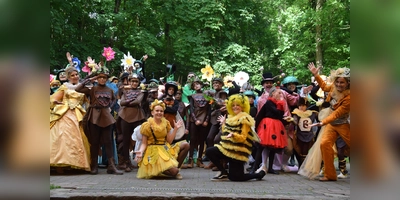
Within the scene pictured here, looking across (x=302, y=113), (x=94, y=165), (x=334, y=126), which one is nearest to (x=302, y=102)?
(x=302, y=113)

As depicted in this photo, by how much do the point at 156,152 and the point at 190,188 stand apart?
1.71 m

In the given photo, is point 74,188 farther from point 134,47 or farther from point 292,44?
point 292,44

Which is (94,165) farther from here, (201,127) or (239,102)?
(239,102)

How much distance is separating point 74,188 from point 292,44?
21.8 m

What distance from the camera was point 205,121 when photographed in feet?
36.9

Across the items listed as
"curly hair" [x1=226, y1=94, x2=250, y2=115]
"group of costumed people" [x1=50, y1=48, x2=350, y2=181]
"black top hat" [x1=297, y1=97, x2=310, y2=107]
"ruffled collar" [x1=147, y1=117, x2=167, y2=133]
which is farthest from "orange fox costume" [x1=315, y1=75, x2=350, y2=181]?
"ruffled collar" [x1=147, y1=117, x2=167, y2=133]

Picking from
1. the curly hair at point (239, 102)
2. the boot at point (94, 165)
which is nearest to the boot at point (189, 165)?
the boot at point (94, 165)

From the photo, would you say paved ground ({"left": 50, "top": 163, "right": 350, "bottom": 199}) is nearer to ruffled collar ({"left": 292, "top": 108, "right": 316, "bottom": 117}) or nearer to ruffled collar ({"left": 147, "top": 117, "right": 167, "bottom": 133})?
ruffled collar ({"left": 147, "top": 117, "right": 167, "bottom": 133})

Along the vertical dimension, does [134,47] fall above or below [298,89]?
above

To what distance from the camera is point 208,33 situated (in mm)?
28469

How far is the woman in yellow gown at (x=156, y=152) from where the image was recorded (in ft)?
28.8
